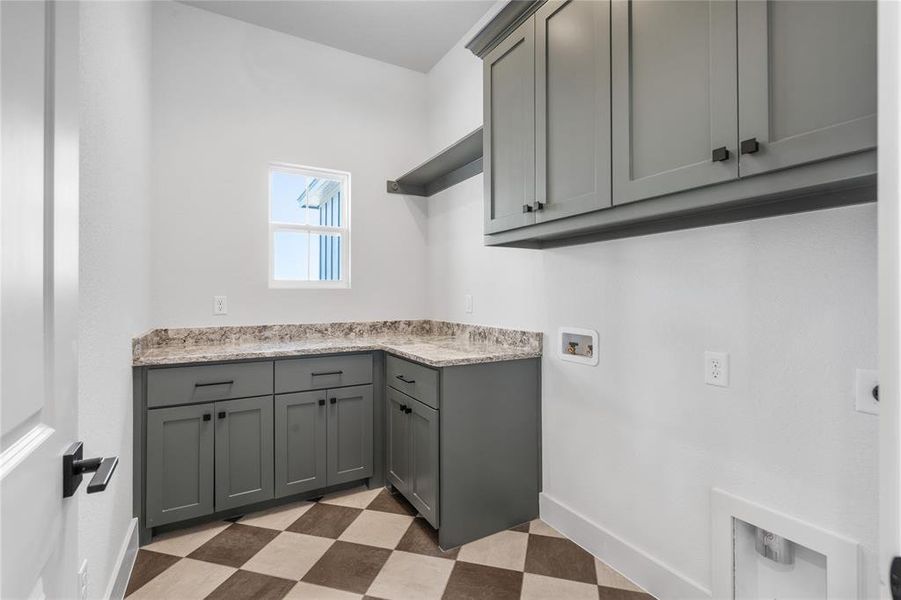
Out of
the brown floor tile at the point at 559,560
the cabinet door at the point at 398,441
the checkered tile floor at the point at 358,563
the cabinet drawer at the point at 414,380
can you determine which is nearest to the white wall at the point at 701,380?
the brown floor tile at the point at 559,560

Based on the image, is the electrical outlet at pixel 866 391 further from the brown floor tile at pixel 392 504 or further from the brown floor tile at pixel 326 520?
the brown floor tile at pixel 326 520

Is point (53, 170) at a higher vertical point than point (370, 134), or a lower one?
lower

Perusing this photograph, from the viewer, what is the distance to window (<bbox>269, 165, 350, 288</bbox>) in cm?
304

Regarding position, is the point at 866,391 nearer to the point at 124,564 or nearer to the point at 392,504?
the point at 392,504

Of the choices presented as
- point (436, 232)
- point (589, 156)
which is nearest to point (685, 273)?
point (589, 156)

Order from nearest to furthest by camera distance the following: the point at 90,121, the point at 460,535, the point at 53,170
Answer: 1. the point at 53,170
2. the point at 90,121
3. the point at 460,535

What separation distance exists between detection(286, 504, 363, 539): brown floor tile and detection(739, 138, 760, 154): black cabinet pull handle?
230 centimetres

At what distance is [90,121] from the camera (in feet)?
4.49

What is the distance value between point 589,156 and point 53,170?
1.49 m

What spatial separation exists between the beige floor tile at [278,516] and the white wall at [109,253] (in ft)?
1.88

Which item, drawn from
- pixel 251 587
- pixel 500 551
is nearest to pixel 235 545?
pixel 251 587

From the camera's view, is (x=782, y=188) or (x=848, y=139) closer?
(x=848, y=139)

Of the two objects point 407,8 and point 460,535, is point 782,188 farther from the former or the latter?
point 407,8

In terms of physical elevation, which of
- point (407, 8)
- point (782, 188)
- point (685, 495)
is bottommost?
point (685, 495)
